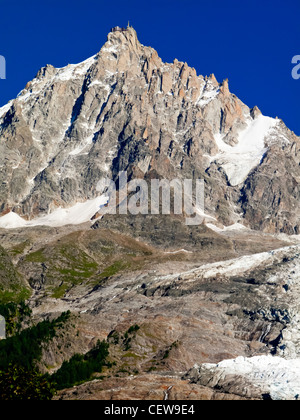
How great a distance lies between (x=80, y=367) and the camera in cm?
16750

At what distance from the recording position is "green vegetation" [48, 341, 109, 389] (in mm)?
158587

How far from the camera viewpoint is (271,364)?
164m

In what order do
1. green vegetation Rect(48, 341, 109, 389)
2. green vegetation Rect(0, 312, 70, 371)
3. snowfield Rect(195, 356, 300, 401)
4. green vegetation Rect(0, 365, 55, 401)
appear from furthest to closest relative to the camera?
1. green vegetation Rect(0, 312, 70, 371)
2. green vegetation Rect(48, 341, 109, 389)
3. snowfield Rect(195, 356, 300, 401)
4. green vegetation Rect(0, 365, 55, 401)

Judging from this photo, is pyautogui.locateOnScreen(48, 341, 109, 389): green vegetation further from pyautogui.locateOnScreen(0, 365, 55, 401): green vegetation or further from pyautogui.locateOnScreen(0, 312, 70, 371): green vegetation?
pyautogui.locateOnScreen(0, 365, 55, 401): green vegetation

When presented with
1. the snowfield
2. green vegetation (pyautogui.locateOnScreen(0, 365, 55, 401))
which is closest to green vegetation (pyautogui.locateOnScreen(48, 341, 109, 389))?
the snowfield

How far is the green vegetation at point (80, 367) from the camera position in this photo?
520 feet

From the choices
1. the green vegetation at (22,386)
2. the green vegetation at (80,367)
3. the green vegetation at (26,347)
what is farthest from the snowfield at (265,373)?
the green vegetation at (22,386)

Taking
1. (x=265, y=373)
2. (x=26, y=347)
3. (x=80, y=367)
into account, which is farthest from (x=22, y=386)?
(x=26, y=347)
